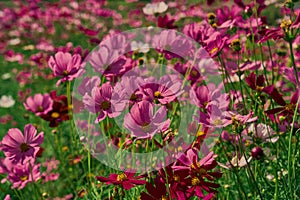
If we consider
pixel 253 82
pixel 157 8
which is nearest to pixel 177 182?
pixel 253 82

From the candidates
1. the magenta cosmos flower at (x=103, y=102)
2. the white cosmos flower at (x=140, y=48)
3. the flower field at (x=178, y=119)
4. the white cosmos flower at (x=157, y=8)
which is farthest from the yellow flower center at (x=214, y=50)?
the white cosmos flower at (x=157, y=8)

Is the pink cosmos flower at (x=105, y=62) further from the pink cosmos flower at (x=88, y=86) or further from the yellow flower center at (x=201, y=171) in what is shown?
the yellow flower center at (x=201, y=171)

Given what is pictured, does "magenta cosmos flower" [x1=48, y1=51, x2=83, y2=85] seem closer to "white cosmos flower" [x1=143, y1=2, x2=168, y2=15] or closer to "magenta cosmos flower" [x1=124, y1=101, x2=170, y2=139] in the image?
"magenta cosmos flower" [x1=124, y1=101, x2=170, y2=139]

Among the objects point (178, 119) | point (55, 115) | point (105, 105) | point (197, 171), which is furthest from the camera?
point (178, 119)

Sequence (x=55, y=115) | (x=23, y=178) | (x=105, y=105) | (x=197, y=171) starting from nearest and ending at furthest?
(x=197, y=171) → (x=105, y=105) → (x=23, y=178) → (x=55, y=115)

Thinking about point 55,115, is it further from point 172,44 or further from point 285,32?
point 285,32

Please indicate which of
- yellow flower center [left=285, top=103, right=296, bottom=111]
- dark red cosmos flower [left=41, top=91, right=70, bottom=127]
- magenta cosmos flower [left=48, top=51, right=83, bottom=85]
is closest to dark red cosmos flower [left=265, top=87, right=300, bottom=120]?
yellow flower center [left=285, top=103, right=296, bottom=111]

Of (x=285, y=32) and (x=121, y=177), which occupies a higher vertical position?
(x=285, y=32)
